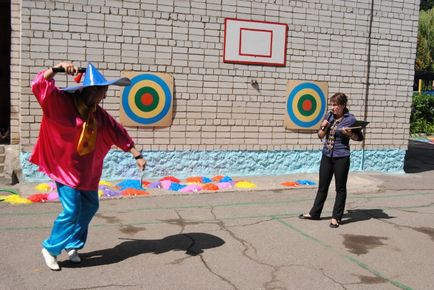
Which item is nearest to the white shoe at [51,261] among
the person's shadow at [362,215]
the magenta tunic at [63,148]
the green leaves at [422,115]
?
the magenta tunic at [63,148]

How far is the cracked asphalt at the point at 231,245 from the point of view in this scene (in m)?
4.11

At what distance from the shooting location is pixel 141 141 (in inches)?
323

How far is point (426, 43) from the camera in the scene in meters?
43.9

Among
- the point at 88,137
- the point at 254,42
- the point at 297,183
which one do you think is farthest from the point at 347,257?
the point at 254,42

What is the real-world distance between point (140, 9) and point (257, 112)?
2788 millimetres

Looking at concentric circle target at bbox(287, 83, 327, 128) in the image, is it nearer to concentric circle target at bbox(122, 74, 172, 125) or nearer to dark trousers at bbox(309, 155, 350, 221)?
concentric circle target at bbox(122, 74, 172, 125)

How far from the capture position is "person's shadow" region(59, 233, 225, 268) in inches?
177

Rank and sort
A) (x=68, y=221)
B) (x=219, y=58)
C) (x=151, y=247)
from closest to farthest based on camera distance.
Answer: (x=68, y=221) → (x=151, y=247) → (x=219, y=58)

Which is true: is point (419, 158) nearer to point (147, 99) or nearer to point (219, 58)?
point (219, 58)

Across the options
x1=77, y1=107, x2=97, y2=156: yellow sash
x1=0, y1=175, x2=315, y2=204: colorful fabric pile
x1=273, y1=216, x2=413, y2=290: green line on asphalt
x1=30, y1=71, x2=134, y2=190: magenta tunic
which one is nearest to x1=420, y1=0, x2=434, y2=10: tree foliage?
x1=0, y1=175, x2=315, y2=204: colorful fabric pile

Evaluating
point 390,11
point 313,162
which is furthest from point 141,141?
point 390,11

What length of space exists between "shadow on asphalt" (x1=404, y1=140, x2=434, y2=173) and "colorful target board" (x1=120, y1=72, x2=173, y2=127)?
574 centimetres

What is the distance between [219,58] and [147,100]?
153cm

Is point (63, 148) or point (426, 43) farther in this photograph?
point (426, 43)
